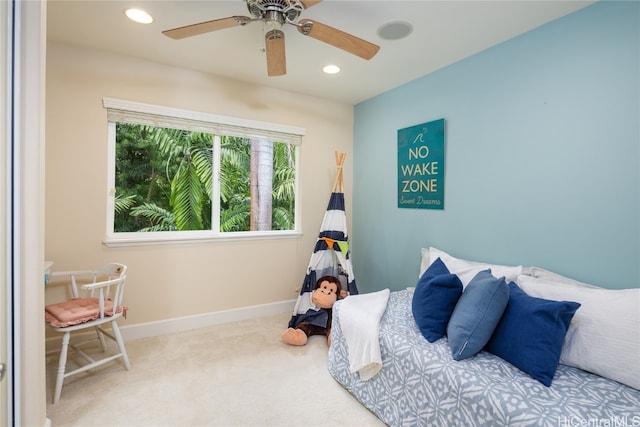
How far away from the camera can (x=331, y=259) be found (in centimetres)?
332

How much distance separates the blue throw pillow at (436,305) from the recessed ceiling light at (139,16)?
250 centimetres

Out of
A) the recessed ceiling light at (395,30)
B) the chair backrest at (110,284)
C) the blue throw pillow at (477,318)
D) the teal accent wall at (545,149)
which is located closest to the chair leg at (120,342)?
the chair backrest at (110,284)

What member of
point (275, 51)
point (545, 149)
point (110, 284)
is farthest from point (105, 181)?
point (545, 149)

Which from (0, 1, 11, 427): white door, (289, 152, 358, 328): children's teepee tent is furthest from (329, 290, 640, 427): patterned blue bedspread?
(0, 1, 11, 427): white door

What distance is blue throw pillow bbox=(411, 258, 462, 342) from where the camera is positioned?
1.93m

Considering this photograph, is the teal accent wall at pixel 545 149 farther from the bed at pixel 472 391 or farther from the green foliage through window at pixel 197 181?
the green foliage through window at pixel 197 181

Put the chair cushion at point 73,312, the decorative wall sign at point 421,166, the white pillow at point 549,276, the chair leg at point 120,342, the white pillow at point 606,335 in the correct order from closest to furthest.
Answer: the white pillow at point 606,335 → the white pillow at point 549,276 → the chair cushion at point 73,312 → the chair leg at point 120,342 → the decorative wall sign at point 421,166

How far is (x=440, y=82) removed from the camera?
9.58 ft

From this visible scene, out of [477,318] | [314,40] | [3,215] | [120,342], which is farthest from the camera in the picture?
[314,40]

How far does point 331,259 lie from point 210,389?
62.2 inches

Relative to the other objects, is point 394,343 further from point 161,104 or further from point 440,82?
point 161,104

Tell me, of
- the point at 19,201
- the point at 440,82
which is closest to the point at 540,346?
the point at 440,82

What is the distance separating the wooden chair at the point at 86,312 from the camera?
2082mm

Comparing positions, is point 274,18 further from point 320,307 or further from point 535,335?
point 320,307
